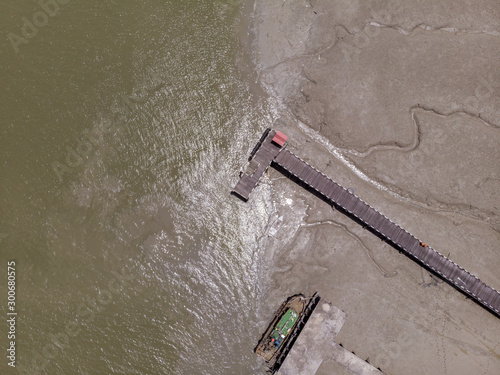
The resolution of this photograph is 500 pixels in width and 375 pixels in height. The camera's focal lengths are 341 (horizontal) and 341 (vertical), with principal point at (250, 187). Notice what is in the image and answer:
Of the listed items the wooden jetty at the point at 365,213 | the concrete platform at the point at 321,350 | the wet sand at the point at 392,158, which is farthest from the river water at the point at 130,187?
the concrete platform at the point at 321,350

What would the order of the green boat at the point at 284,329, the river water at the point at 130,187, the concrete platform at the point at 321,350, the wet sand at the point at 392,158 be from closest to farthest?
1. the concrete platform at the point at 321,350
2. the green boat at the point at 284,329
3. the river water at the point at 130,187
4. the wet sand at the point at 392,158

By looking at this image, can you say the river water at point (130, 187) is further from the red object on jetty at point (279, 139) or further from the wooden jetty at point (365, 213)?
the red object on jetty at point (279, 139)

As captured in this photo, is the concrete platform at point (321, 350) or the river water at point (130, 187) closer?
the concrete platform at point (321, 350)

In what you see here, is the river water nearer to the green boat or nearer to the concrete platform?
the green boat

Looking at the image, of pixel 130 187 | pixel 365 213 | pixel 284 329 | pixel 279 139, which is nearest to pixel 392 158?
pixel 365 213

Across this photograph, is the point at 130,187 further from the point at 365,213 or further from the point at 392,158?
the point at 392,158

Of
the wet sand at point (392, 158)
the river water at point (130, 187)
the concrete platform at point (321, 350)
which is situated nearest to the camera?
the concrete platform at point (321, 350)
